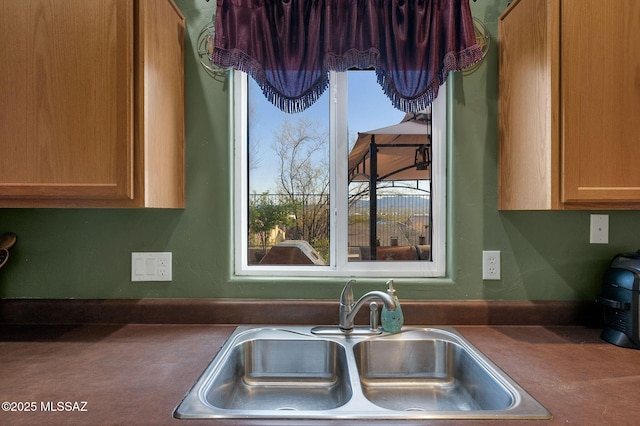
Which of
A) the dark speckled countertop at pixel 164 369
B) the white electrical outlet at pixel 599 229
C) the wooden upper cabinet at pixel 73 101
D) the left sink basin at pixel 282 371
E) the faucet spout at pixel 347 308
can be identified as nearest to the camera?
the dark speckled countertop at pixel 164 369

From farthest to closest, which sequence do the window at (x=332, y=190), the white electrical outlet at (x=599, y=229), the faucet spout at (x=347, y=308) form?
1. the window at (x=332, y=190)
2. the white electrical outlet at (x=599, y=229)
3. the faucet spout at (x=347, y=308)

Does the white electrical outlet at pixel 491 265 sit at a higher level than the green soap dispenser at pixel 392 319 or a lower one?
higher

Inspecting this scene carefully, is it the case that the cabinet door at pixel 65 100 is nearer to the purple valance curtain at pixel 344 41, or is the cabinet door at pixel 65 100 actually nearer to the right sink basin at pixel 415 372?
the purple valance curtain at pixel 344 41

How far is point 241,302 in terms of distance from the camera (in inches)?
60.2

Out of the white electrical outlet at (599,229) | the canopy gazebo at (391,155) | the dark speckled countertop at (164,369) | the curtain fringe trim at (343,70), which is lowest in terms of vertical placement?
the dark speckled countertop at (164,369)

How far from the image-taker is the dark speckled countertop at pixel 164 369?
0.87 meters

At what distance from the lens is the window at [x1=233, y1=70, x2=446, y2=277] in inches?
65.1

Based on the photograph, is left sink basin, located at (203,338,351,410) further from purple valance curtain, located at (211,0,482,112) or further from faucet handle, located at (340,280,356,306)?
purple valance curtain, located at (211,0,482,112)

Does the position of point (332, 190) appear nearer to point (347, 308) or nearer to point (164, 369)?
point (347, 308)

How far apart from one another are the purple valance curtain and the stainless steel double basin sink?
901mm

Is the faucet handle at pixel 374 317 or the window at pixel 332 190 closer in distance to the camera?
the faucet handle at pixel 374 317

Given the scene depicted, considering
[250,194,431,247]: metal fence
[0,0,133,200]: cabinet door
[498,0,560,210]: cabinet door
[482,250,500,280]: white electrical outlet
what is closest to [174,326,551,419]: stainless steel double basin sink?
[482,250,500,280]: white electrical outlet

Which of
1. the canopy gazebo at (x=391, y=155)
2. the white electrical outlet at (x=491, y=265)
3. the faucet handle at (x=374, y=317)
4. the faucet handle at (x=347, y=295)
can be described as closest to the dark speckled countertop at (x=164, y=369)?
the white electrical outlet at (x=491, y=265)

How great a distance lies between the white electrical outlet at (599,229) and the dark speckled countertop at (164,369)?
349 mm
